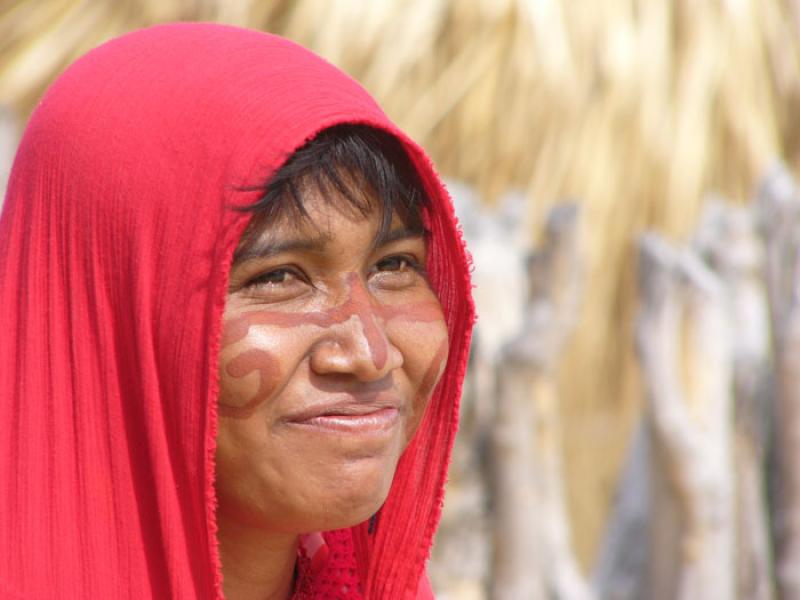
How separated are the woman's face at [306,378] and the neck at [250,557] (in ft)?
0.27

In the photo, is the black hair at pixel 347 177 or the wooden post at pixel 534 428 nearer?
the black hair at pixel 347 177

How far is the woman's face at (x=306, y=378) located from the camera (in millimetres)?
1420

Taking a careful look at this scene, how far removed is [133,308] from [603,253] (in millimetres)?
5375

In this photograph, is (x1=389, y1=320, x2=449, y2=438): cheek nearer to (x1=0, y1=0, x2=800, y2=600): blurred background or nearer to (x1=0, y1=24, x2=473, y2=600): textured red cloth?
(x1=0, y1=24, x2=473, y2=600): textured red cloth

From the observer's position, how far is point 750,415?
3.61 m

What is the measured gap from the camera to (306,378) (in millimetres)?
1432

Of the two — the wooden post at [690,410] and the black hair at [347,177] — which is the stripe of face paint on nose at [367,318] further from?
the wooden post at [690,410]

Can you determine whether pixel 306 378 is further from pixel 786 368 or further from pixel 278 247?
pixel 786 368

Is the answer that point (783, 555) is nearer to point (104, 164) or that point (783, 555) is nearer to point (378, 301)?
point (378, 301)

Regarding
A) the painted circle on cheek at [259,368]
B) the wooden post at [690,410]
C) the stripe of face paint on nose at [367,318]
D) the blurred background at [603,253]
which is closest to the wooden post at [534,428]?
the blurred background at [603,253]

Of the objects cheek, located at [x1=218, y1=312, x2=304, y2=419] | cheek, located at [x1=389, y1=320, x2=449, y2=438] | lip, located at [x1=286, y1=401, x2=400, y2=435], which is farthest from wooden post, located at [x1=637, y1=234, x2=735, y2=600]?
cheek, located at [x1=218, y1=312, x2=304, y2=419]

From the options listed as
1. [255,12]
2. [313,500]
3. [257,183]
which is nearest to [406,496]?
[313,500]

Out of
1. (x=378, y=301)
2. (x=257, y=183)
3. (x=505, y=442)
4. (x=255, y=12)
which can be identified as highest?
(x=255, y=12)

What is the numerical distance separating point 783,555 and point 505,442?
0.85 meters
